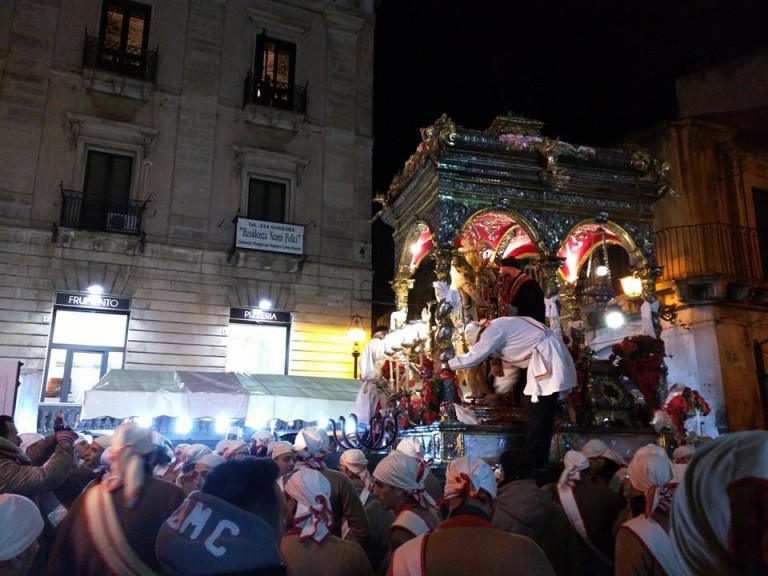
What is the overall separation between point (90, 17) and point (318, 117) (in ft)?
24.5

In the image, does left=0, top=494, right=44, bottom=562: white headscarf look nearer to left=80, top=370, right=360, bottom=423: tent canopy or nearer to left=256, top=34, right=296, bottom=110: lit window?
left=80, top=370, right=360, bottom=423: tent canopy

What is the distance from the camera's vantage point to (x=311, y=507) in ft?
11.7

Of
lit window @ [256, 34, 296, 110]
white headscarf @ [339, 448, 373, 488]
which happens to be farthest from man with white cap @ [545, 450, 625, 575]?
lit window @ [256, 34, 296, 110]

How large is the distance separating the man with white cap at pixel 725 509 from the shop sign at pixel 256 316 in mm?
18089

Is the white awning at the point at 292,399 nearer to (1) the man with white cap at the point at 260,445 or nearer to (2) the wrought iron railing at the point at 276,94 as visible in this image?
(1) the man with white cap at the point at 260,445

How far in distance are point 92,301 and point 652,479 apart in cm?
1690

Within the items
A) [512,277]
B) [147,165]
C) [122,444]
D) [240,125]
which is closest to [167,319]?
[147,165]

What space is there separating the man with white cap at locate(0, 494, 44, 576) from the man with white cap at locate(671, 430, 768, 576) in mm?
2604

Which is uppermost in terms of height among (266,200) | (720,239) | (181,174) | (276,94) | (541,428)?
(276,94)

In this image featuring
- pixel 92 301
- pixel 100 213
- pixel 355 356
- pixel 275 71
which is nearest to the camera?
pixel 92 301

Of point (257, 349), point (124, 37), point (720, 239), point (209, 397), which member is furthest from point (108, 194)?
point (720, 239)

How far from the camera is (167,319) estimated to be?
1830 centimetres

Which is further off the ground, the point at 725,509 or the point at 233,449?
the point at 725,509

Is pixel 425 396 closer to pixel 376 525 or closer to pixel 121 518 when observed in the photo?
pixel 376 525
